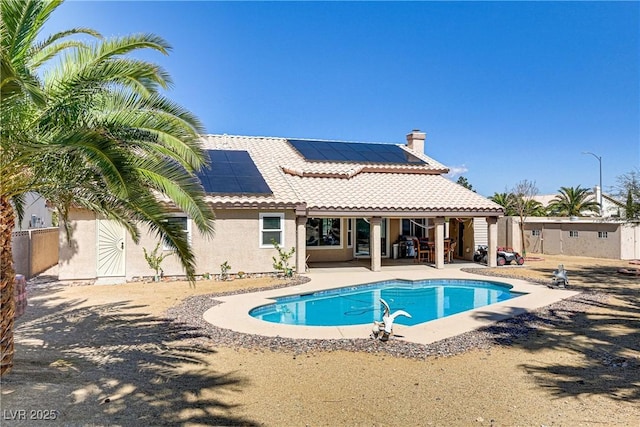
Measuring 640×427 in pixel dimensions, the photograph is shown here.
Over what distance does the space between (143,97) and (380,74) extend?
18.6 m

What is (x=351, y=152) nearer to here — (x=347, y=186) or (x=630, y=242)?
(x=347, y=186)

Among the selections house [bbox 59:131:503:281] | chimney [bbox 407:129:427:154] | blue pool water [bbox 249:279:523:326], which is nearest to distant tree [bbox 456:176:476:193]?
chimney [bbox 407:129:427:154]

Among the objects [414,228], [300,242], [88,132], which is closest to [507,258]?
[414,228]

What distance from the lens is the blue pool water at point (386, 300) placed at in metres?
12.4

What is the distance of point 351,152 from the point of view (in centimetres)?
2562

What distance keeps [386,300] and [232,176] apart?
30.2ft

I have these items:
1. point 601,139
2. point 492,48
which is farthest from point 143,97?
point 601,139

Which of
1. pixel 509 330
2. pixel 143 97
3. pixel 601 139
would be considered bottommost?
pixel 509 330

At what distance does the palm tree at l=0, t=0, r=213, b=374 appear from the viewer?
5.40 m

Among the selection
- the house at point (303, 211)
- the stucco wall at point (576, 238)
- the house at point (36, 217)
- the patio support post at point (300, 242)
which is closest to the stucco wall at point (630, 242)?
the stucco wall at point (576, 238)

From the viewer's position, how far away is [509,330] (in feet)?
31.6

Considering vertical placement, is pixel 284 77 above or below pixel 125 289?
above

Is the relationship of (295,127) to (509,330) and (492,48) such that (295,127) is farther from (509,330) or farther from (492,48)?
(509,330)

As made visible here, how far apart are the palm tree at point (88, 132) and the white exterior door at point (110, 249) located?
9.41 meters
